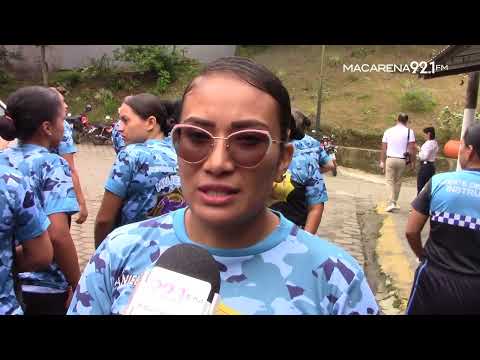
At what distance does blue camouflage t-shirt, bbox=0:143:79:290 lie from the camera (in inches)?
112

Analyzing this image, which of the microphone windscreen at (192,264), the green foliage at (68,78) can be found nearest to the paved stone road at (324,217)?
the microphone windscreen at (192,264)

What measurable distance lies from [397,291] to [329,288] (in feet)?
13.5

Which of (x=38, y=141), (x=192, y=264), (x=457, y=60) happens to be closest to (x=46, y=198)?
(x=38, y=141)

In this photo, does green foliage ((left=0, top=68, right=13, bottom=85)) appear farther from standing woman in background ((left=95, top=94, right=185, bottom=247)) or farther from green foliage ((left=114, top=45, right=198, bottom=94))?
standing woman in background ((left=95, top=94, right=185, bottom=247))

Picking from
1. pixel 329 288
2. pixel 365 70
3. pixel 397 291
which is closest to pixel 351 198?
pixel 397 291

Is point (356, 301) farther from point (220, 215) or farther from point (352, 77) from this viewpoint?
point (352, 77)

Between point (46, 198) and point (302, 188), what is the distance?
1.83m

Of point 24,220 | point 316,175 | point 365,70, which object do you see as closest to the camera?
point 24,220

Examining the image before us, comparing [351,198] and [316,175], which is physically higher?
[316,175]

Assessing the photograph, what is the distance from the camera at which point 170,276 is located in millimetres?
927

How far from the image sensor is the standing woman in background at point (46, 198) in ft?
9.26

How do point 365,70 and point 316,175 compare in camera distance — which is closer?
point 316,175

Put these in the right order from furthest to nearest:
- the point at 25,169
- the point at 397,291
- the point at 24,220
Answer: the point at 397,291
the point at 25,169
the point at 24,220
